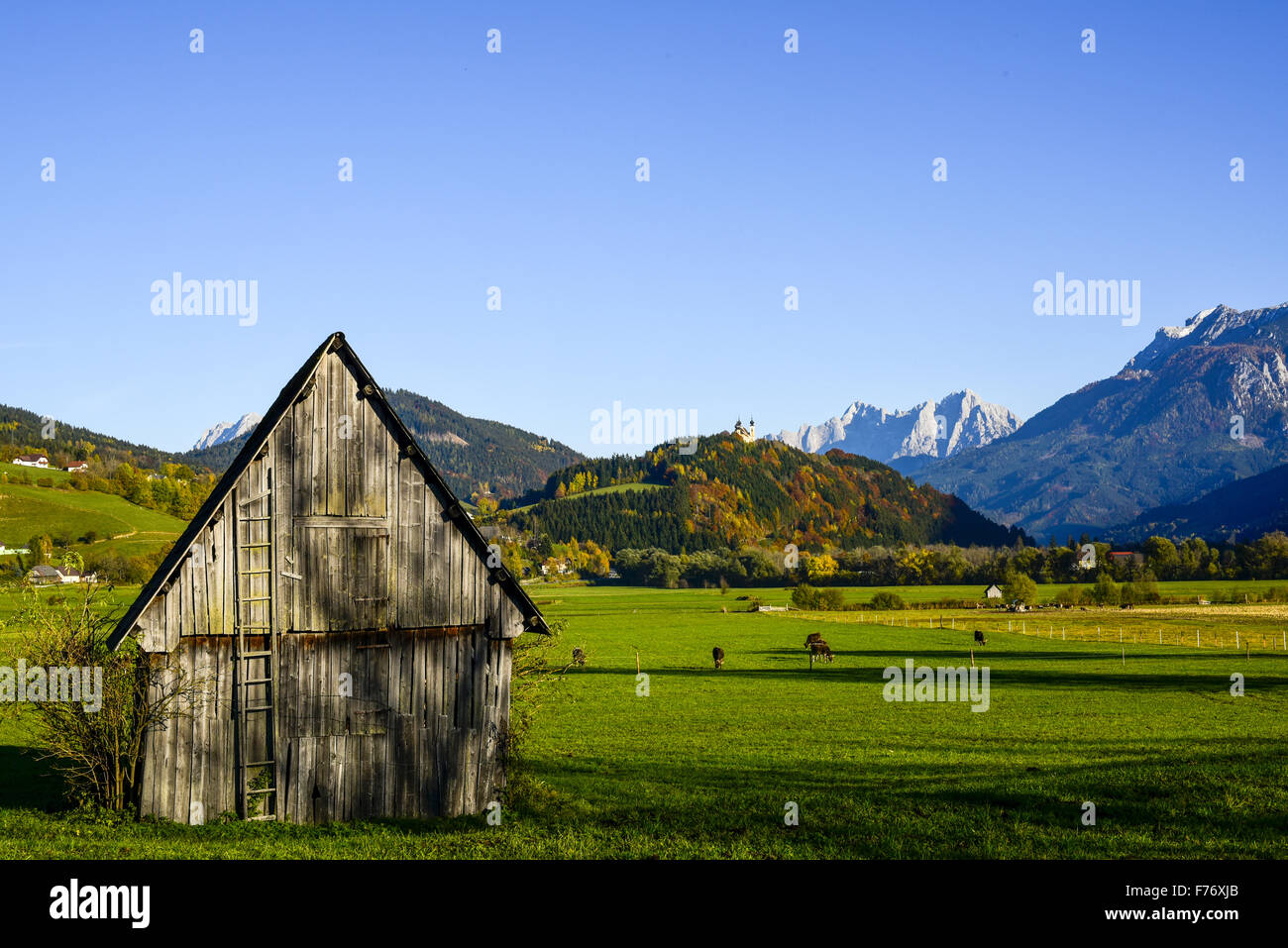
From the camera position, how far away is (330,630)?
20031 mm

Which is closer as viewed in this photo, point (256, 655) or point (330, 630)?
point (256, 655)

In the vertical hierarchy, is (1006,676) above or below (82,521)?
below

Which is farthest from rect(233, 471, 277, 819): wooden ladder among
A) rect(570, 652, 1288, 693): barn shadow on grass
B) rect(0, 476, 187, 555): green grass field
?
rect(0, 476, 187, 555): green grass field

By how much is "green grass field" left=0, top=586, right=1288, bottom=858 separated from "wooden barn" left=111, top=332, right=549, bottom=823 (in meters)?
0.95

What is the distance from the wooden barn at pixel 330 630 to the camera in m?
19.4

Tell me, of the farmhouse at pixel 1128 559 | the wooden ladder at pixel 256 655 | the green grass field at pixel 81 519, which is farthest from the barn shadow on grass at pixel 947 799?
the farmhouse at pixel 1128 559

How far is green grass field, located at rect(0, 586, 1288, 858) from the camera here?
17703 mm

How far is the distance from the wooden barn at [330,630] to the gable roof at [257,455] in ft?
0.15

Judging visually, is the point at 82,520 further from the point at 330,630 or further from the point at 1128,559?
the point at 1128,559

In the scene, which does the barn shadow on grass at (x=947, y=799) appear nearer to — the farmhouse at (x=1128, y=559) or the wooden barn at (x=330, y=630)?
the wooden barn at (x=330, y=630)

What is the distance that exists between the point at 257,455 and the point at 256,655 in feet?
12.9

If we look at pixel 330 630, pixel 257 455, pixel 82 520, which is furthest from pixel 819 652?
pixel 82 520

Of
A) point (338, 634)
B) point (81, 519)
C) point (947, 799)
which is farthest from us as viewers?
point (81, 519)
